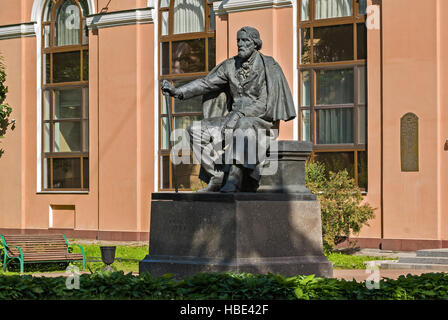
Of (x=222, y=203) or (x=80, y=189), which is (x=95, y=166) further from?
(x=222, y=203)

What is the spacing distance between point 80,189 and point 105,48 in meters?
3.85

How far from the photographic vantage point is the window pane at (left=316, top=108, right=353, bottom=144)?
59.4 ft

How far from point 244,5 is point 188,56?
87.5 inches

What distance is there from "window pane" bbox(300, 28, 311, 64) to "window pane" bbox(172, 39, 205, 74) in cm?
275

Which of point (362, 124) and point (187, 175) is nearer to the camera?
point (362, 124)

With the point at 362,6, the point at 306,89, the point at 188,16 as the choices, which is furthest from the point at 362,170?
the point at 188,16

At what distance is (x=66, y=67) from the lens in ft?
72.5

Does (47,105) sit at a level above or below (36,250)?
above

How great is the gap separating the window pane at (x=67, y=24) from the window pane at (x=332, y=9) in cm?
703

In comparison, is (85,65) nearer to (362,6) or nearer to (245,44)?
(362,6)

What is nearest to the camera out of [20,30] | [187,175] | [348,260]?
[348,260]

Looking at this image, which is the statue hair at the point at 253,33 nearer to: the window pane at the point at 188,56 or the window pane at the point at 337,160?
the window pane at the point at 337,160

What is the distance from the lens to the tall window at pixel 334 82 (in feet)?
58.6

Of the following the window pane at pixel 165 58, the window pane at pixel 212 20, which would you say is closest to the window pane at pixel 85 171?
the window pane at pixel 165 58
